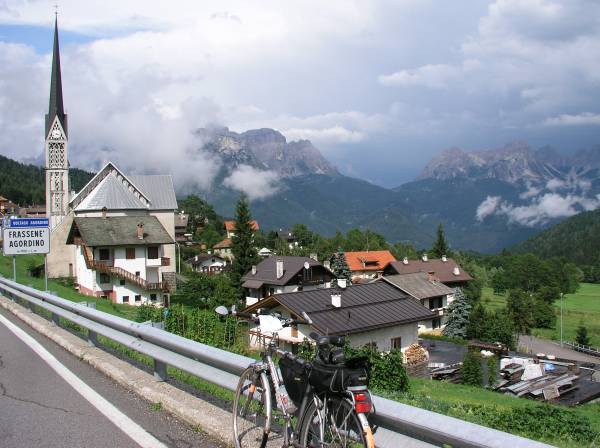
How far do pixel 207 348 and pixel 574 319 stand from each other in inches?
3852

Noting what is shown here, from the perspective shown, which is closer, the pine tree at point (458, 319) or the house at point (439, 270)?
the pine tree at point (458, 319)

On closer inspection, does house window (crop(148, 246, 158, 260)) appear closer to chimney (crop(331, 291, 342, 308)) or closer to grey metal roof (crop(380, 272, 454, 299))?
chimney (crop(331, 291, 342, 308))

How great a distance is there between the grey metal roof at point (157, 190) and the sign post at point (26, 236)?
54021 millimetres

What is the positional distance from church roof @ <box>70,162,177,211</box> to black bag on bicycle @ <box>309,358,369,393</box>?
62606mm

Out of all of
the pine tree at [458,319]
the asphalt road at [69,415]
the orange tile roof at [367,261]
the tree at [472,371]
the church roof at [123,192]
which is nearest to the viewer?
the asphalt road at [69,415]

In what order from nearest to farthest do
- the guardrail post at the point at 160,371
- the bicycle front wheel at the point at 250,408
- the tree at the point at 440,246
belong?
the bicycle front wheel at the point at 250,408
the guardrail post at the point at 160,371
the tree at the point at 440,246

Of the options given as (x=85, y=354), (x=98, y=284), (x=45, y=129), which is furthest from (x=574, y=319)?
(x=85, y=354)

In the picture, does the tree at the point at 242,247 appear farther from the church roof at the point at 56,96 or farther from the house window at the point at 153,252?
the church roof at the point at 56,96

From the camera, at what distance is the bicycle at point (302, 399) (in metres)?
4.25

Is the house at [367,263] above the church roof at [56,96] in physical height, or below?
below

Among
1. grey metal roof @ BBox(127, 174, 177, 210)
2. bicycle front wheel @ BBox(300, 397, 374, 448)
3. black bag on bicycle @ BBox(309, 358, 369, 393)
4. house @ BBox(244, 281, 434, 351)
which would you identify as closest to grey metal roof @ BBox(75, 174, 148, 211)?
grey metal roof @ BBox(127, 174, 177, 210)

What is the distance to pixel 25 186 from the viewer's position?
188750mm

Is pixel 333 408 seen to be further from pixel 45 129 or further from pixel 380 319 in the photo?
pixel 45 129

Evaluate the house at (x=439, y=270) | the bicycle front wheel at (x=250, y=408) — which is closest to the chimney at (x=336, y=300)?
the bicycle front wheel at (x=250, y=408)
